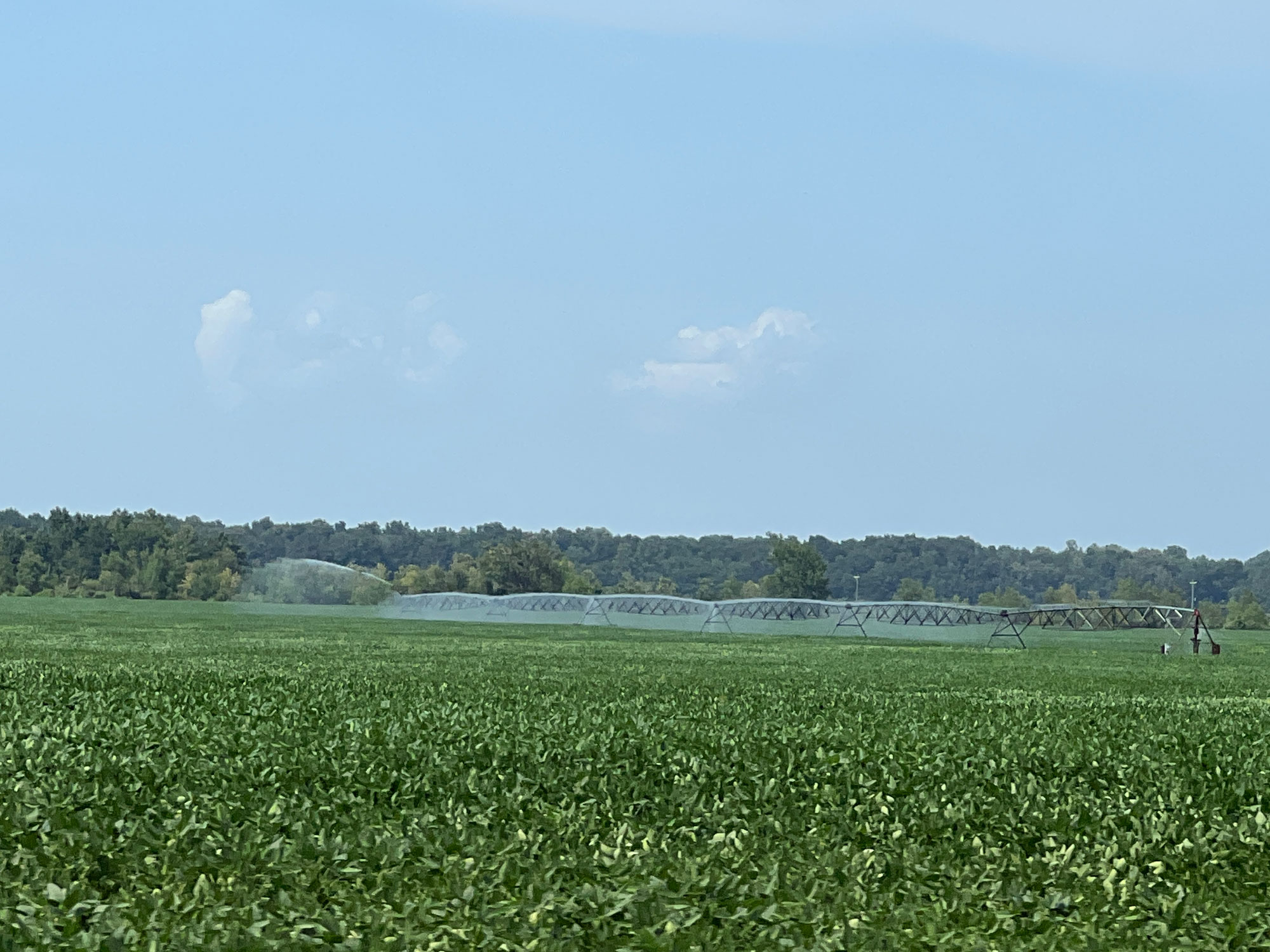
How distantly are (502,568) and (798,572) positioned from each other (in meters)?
33.4

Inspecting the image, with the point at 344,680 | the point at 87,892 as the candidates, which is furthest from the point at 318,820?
the point at 344,680

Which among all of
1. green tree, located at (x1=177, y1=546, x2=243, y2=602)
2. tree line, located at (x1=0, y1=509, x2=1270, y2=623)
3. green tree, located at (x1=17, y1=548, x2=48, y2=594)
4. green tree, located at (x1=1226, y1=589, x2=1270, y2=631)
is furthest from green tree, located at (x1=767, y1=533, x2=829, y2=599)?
green tree, located at (x1=17, y1=548, x2=48, y2=594)

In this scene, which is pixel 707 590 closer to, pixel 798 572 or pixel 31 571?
pixel 798 572

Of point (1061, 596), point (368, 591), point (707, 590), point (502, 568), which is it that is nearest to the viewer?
point (368, 591)

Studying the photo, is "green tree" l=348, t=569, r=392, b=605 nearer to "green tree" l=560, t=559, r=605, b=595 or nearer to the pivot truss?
the pivot truss

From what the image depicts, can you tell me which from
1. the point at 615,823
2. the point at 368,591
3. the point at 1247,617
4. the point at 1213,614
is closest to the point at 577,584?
the point at 368,591

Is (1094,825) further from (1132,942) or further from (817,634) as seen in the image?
(817,634)

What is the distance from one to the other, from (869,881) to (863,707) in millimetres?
9783

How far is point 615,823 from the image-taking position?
8891 mm

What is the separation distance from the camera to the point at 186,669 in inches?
910

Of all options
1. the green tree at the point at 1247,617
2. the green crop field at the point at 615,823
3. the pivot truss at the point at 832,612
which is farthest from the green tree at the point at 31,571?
the green crop field at the point at 615,823

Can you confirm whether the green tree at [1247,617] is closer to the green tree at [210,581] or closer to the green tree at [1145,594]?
the green tree at [1145,594]

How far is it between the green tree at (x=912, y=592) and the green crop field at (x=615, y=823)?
16397 centimetres

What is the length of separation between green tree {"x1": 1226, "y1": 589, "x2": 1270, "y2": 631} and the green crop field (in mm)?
137744
